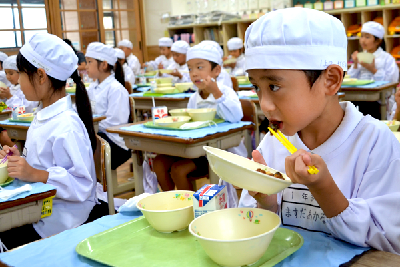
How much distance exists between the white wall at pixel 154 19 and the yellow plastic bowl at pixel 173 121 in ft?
22.8

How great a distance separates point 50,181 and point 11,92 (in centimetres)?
383

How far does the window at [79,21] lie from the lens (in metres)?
8.34

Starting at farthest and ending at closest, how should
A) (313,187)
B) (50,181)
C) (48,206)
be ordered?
(50,181)
(48,206)
(313,187)

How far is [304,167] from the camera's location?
0.77 m

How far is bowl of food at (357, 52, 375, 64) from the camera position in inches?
200

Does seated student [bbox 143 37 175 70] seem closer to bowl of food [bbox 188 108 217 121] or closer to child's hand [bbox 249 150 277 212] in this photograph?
bowl of food [bbox 188 108 217 121]

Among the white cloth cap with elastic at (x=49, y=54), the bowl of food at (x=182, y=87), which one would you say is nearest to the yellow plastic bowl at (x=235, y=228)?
the white cloth cap with elastic at (x=49, y=54)

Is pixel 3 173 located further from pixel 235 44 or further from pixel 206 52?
pixel 235 44

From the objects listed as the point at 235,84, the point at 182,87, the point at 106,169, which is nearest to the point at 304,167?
the point at 106,169

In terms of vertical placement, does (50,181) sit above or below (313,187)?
below

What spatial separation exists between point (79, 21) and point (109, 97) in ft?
17.6

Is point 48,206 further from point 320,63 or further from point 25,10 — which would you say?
point 25,10

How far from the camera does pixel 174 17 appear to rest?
894 centimetres

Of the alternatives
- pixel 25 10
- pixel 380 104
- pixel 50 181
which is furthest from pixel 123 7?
pixel 50 181
